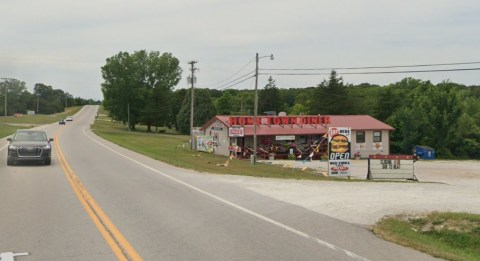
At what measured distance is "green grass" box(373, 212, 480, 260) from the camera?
865 cm

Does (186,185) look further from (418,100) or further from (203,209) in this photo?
(418,100)

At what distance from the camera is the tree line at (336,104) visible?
68188mm

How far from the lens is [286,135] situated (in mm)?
48250

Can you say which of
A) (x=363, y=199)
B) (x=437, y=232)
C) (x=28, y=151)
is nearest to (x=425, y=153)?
(x=28, y=151)

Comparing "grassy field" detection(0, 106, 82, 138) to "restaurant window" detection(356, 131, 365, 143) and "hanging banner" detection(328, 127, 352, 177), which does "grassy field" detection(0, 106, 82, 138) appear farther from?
"hanging banner" detection(328, 127, 352, 177)

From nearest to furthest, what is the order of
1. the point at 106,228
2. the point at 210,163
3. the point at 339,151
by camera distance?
the point at 106,228 < the point at 339,151 < the point at 210,163

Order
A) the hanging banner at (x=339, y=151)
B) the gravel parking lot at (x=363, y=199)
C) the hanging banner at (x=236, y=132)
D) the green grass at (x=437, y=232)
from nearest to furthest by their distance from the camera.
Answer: the green grass at (x=437, y=232)
the gravel parking lot at (x=363, y=199)
the hanging banner at (x=339, y=151)
the hanging banner at (x=236, y=132)

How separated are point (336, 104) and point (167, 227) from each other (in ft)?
280

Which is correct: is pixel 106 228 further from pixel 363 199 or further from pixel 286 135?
pixel 286 135

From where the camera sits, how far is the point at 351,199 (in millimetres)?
13047

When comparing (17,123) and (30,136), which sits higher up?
(17,123)

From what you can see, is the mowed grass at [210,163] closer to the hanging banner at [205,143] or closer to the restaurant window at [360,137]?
the hanging banner at [205,143]

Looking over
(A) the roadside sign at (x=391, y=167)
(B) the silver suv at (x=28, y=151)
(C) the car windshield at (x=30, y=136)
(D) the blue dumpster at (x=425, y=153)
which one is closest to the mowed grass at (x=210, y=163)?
(A) the roadside sign at (x=391, y=167)

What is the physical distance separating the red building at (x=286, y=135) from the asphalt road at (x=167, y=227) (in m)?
31.2
